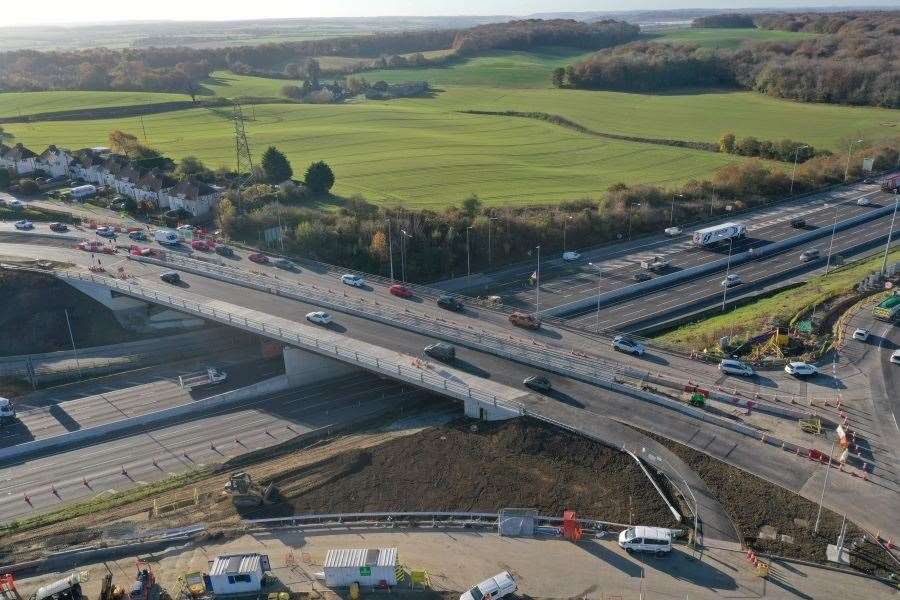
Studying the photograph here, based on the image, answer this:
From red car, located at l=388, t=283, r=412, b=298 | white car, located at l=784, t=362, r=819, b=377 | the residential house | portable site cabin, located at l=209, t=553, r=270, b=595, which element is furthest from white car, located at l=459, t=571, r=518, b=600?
the residential house

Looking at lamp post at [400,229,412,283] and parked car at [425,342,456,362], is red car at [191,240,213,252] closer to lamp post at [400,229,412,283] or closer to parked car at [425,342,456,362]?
lamp post at [400,229,412,283]

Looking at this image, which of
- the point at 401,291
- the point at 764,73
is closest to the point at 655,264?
the point at 401,291

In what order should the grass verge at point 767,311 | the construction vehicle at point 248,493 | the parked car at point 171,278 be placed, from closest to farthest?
the construction vehicle at point 248,493, the grass verge at point 767,311, the parked car at point 171,278

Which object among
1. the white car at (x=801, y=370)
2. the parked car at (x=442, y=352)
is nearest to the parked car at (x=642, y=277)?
the white car at (x=801, y=370)

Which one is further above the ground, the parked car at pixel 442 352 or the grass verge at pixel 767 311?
the parked car at pixel 442 352

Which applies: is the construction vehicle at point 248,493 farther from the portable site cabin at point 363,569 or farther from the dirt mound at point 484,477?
the portable site cabin at point 363,569

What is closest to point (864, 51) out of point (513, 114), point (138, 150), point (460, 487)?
point (513, 114)

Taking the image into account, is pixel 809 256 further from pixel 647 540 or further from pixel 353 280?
pixel 647 540
